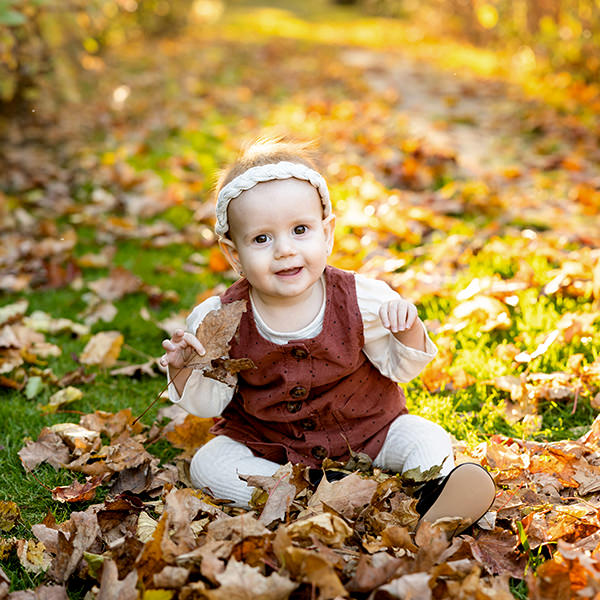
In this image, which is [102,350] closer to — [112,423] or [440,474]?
[112,423]

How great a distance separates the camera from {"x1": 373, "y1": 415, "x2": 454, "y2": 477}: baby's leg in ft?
7.29

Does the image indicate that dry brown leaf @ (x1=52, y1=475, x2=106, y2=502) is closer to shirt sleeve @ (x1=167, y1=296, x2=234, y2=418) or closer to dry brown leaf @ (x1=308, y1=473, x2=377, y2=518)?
shirt sleeve @ (x1=167, y1=296, x2=234, y2=418)

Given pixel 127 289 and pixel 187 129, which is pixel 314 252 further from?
pixel 187 129

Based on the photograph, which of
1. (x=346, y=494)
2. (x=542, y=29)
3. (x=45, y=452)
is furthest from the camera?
(x=542, y=29)

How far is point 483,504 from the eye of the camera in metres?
1.95

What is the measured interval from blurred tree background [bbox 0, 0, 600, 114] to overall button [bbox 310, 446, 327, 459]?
3.06m

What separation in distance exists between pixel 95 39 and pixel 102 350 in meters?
5.94

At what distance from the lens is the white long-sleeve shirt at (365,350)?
232 cm

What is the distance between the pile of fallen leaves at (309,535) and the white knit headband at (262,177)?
84 cm

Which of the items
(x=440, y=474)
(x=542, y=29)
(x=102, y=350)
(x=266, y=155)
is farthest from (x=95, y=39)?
(x=440, y=474)

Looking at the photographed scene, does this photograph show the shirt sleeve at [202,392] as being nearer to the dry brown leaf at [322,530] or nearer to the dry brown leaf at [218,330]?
the dry brown leaf at [218,330]

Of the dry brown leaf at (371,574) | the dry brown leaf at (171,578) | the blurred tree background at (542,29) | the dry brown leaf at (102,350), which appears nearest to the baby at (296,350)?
the dry brown leaf at (371,574)

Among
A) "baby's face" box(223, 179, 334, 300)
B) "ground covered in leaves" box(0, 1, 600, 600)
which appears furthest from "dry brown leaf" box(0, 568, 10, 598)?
"baby's face" box(223, 179, 334, 300)

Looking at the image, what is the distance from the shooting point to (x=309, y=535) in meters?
1.80
